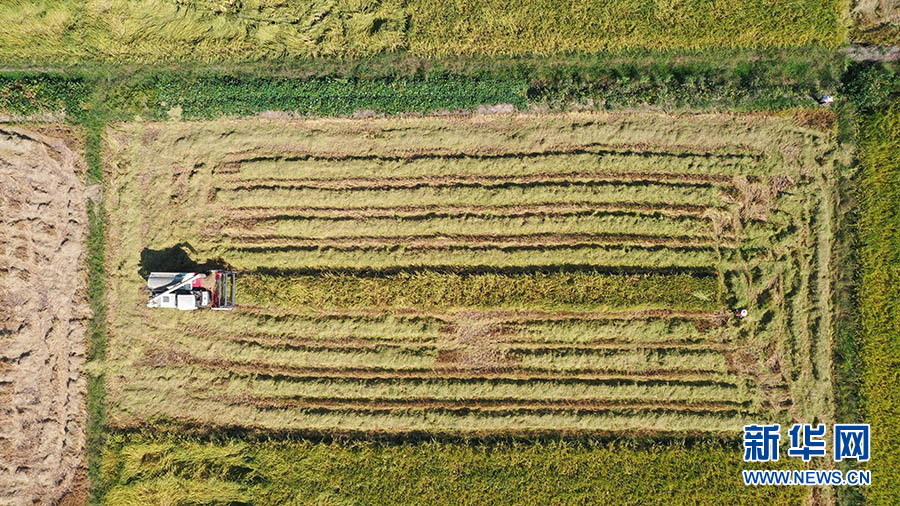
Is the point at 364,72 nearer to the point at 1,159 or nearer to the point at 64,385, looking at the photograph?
the point at 1,159

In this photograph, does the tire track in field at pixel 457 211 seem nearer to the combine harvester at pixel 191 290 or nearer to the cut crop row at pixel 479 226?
the cut crop row at pixel 479 226

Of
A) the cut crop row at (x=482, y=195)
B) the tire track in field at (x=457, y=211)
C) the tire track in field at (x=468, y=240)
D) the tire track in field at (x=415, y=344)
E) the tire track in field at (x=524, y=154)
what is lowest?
the tire track in field at (x=415, y=344)

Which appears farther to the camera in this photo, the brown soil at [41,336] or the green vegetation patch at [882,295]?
the brown soil at [41,336]

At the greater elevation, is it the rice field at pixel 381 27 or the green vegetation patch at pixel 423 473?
the rice field at pixel 381 27

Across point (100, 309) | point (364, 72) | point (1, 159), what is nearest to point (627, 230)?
point (364, 72)

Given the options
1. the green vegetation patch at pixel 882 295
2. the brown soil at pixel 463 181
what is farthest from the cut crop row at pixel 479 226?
the green vegetation patch at pixel 882 295
